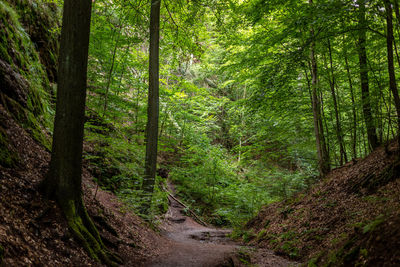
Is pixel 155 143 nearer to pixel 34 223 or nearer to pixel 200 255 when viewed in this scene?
pixel 200 255

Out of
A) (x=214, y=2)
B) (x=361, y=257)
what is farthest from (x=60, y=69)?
(x=214, y=2)

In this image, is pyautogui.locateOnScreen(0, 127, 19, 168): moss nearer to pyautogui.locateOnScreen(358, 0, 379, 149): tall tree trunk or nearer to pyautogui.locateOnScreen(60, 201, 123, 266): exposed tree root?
pyautogui.locateOnScreen(60, 201, 123, 266): exposed tree root

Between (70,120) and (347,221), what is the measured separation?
5942mm

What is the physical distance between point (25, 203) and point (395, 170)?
7087 millimetres

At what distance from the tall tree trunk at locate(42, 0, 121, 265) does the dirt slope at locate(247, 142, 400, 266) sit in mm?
3858

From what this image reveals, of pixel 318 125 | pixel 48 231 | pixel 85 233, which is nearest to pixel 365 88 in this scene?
pixel 318 125

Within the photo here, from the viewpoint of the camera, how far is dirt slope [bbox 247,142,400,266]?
2729mm

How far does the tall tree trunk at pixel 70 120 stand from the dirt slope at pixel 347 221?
3858 mm

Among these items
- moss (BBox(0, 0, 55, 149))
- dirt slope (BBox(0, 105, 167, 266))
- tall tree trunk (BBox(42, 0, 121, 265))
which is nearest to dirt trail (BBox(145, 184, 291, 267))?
dirt slope (BBox(0, 105, 167, 266))

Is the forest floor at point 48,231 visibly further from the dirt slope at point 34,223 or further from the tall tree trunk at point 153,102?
the tall tree trunk at point 153,102

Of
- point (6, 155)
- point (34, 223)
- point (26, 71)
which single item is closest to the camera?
point (34, 223)

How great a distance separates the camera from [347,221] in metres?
5.13

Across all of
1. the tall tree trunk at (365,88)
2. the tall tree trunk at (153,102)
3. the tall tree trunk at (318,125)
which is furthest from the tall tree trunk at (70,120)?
the tall tree trunk at (318,125)

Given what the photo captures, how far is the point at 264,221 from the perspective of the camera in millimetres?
9344
